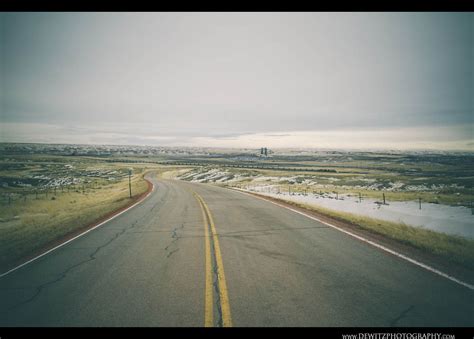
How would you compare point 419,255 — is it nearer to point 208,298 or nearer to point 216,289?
point 216,289

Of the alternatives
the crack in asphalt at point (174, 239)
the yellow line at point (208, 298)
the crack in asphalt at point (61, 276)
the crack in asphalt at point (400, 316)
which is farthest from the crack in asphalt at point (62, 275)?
the crack in asphalt at point (400, 316)

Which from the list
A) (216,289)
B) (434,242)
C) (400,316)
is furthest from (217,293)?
(434,242)

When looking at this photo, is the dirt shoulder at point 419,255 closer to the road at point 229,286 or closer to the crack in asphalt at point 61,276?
the road at point 229,286

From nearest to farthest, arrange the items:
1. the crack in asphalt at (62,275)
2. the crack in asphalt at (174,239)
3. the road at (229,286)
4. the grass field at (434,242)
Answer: the road at (229,286) → the crack in asphalt at (62,275) → the grass field at (434,242) → the crack in asphalt at (174,239)

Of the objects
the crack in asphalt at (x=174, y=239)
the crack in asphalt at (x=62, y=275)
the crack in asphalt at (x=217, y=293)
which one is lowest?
the crack in asphalt at (x=174, y=239)

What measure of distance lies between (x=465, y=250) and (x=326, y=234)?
385cm

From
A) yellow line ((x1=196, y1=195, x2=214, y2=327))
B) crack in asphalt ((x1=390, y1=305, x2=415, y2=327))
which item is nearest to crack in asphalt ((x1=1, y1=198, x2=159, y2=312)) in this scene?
yellow line ((x1=196, y1=195, x2=214, y2=327))

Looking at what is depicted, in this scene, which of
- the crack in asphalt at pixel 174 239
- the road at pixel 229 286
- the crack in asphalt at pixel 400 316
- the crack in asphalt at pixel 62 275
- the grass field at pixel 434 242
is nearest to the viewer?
the crack in asphalt at pixel 400 316

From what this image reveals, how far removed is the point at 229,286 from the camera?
17.4ft

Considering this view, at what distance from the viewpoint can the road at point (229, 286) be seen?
4238 millimetres
